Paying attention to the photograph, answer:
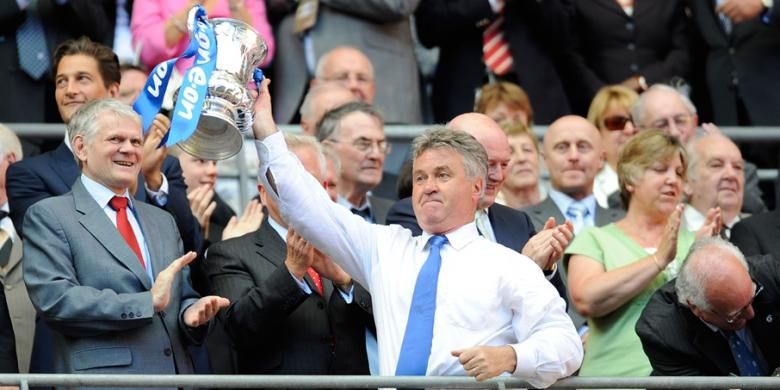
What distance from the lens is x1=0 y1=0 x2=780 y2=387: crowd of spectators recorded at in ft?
23.3

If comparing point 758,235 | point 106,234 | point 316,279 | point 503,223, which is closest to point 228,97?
point 106,234

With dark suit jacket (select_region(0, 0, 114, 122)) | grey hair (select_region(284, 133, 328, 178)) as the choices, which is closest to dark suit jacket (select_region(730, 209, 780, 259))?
grey hair (select_region(284, 133, 328, 178))

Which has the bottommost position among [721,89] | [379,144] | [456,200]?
[721,89]

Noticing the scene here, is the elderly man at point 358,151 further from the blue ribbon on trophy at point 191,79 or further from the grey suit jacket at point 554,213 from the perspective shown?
the blue ribbon on trophy at point 191,79

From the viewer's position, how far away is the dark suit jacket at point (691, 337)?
25.7ft

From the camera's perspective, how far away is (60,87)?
8.83 meters

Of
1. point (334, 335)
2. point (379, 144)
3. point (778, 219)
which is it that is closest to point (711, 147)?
point (778, 219)

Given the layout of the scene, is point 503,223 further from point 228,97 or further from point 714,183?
point 714,183

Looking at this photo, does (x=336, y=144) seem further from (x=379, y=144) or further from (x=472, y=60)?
(x=472, y=60)

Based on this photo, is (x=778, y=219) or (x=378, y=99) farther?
(x=378, y=99)

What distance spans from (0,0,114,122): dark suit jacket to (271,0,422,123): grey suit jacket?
3.74ft

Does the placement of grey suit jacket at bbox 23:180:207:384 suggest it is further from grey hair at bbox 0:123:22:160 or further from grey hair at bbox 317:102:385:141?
grey hair at bbox 317:102:385:141

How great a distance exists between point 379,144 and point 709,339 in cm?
217

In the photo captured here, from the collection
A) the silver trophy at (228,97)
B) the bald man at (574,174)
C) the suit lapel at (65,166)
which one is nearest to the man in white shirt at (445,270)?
the silver trophy at (228,97)
